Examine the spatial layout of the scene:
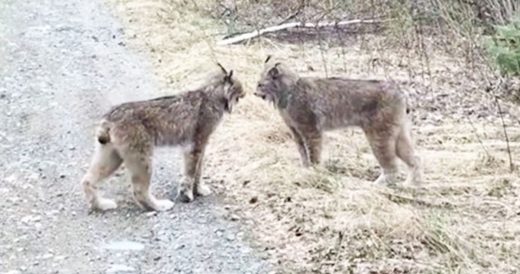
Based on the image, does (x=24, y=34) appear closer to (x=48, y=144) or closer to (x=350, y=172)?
(x=48, y=144)

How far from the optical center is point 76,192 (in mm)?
6691

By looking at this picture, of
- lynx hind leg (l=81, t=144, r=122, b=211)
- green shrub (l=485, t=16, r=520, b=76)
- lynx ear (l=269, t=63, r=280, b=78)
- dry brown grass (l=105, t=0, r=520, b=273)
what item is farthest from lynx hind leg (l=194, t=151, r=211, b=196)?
green shrub (l=485, t=16, r=520, b=76)

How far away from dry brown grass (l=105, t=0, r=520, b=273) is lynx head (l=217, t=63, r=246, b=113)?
0.50 meters

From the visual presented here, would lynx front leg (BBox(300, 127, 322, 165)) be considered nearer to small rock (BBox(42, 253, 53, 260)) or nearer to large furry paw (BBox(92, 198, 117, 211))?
large furry paw (BBox(92, 198, 117, 211))

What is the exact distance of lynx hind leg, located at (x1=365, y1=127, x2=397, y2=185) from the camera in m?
6.93

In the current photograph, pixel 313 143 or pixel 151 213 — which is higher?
pixel 313 143

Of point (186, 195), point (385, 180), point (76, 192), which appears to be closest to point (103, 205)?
point (76, 192)

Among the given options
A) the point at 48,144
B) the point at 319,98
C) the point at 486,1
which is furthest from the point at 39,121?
the point at 486,1

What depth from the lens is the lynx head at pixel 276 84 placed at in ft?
23.2

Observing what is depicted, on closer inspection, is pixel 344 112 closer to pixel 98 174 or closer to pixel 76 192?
pixel 98 174

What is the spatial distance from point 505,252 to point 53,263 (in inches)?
98.2

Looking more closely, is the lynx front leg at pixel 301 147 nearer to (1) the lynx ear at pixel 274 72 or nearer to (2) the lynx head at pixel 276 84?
(2) the lynx head at pixel 276 84

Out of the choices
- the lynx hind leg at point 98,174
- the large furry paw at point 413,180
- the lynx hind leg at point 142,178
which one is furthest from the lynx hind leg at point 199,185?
the large furry paw at point 413,180

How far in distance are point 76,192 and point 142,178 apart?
67 centimetres
